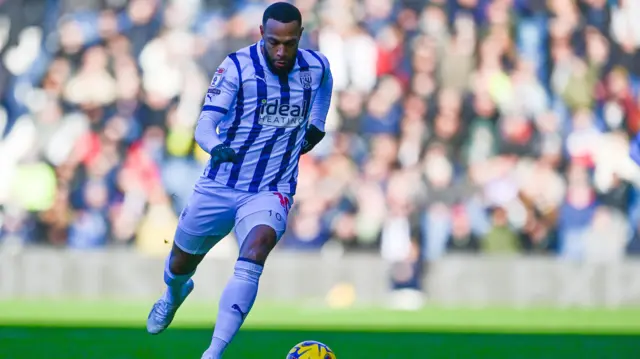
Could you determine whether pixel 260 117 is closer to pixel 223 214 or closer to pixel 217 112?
pixel 217 112

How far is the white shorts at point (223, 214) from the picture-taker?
8141 mm

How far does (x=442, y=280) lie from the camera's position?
1683cm

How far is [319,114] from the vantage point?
29.6ft

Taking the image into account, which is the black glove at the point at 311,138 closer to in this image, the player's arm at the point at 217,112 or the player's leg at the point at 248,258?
the player's leg at the point at 248,258

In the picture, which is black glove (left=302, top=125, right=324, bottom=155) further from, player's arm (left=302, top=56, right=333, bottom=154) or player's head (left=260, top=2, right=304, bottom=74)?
player's head (left=260, top=2, right=304, bottom=74)

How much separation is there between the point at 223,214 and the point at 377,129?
9214mm

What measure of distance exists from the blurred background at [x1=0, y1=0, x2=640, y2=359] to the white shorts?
6457 millimetres

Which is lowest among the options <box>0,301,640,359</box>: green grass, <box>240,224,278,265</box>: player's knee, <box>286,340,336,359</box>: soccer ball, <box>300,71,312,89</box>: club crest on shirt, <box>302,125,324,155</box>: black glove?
<box>0,301,640,359</box>: green grass

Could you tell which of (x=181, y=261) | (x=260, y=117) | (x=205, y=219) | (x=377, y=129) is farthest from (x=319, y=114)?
(x=377, y=129)

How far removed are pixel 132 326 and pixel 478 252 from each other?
238 inches

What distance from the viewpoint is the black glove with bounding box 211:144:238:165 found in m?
7.62

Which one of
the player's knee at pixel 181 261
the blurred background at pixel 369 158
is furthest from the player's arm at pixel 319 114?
the blurred background at pixel 369 158

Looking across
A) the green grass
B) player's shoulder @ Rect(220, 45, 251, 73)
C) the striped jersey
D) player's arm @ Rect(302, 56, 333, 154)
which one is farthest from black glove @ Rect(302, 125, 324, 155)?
the green grass

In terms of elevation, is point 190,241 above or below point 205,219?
below
